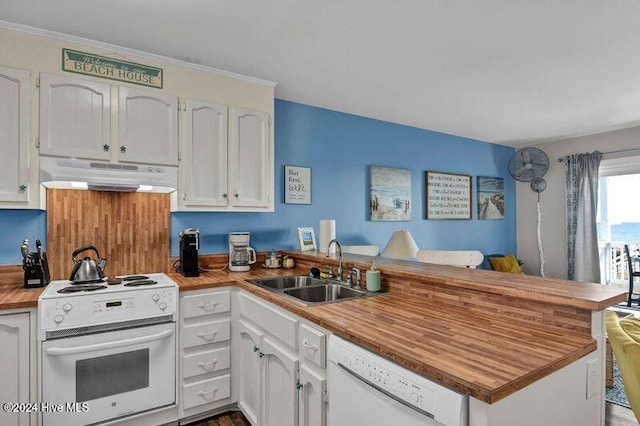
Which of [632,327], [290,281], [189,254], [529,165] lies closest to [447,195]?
[529,165]

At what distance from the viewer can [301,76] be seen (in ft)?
9.04

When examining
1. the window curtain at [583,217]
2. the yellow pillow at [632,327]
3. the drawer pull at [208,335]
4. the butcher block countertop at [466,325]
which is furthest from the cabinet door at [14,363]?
the window curtain at [583,217]

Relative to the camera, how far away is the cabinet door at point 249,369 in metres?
2.07

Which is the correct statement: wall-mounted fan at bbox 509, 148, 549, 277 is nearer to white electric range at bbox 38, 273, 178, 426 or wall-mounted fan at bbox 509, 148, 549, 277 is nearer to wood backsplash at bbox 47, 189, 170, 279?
wood backsplash at bbox 47, 189, 170, 279

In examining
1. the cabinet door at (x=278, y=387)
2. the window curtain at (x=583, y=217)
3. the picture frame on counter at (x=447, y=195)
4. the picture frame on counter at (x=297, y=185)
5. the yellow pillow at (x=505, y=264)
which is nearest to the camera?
the cabinet door at (x=278, y=387)

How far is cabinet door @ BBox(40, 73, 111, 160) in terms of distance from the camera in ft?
6.82

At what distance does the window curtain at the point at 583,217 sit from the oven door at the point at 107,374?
16.2ft

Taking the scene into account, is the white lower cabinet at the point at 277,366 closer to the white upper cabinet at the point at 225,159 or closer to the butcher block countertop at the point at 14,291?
the white upper cabinet at the point at 225,159

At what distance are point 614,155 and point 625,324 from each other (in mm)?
3288

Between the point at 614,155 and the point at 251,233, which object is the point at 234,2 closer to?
the point at 251,233

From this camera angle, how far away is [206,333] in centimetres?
230

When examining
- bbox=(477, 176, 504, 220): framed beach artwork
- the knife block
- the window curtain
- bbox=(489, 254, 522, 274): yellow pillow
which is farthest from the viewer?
bbox=(477, 176, 504, 220): framed beach artwork

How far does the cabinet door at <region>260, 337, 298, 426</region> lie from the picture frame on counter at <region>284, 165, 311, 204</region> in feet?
5.20

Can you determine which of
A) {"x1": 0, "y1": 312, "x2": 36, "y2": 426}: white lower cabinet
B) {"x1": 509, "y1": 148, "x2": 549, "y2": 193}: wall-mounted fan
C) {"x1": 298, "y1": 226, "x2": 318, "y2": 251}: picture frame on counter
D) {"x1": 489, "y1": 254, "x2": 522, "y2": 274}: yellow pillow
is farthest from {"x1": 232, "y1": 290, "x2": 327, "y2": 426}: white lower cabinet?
{"x1": 509, "y1": 148, "x2": 549, "y2": 193}: wall-mounted fan
